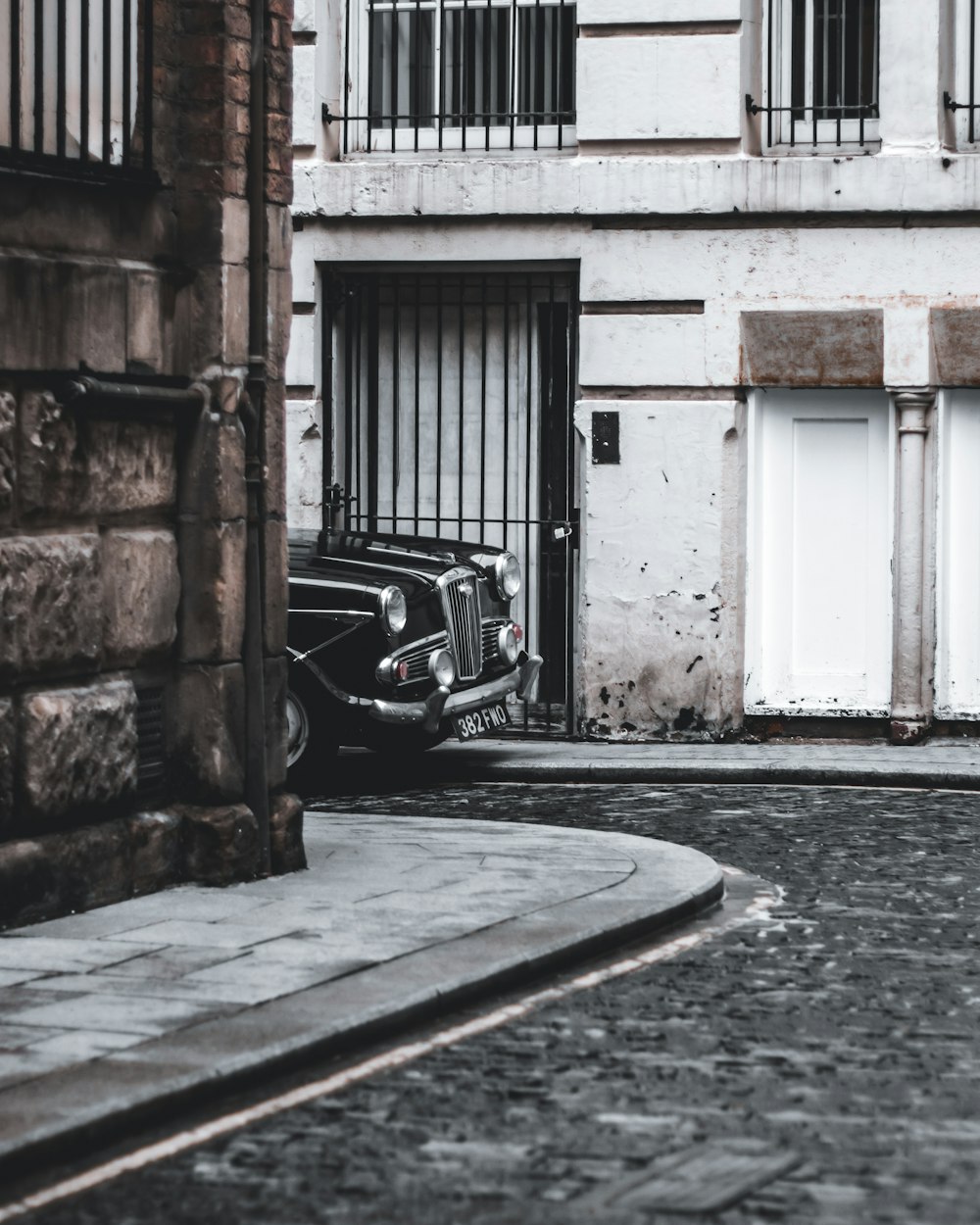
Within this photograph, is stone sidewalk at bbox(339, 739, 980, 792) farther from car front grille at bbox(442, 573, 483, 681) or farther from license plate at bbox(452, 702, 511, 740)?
car front grille at bbox(442, 573, 483, 681)

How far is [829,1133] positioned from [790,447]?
10.7m

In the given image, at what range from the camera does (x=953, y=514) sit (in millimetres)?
15922

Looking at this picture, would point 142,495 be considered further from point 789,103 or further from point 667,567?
point 789,103

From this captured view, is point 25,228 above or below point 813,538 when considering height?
above

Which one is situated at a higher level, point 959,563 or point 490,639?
point 959,563

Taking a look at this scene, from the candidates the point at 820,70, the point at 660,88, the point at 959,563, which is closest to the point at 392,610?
the point at 959,563

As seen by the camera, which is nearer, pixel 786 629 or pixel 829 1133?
pixel 829 1133

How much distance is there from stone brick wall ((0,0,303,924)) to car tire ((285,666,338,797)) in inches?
124

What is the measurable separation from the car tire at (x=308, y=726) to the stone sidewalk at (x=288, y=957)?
7.54 feet

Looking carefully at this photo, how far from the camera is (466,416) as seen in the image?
16672 mm

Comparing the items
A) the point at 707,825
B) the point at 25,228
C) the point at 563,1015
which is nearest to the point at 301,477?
the point at 707,825

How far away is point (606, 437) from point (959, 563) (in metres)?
2.54

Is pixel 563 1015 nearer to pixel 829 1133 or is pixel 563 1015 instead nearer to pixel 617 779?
pixel 829 1133

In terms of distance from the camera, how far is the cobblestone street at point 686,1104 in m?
5.16
